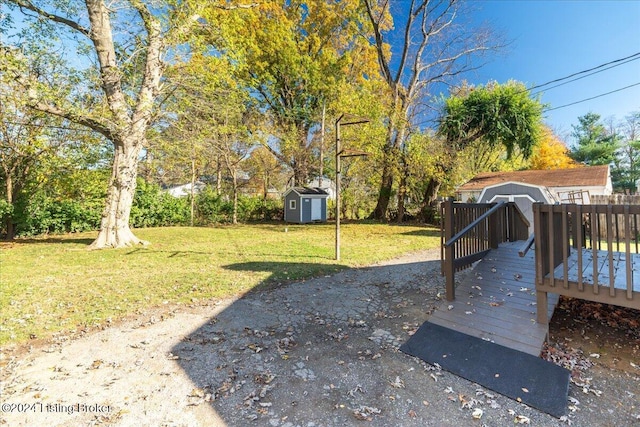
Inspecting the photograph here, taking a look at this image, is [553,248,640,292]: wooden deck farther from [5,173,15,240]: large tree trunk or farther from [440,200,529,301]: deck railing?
[5,173,15,240]: large tree trunk

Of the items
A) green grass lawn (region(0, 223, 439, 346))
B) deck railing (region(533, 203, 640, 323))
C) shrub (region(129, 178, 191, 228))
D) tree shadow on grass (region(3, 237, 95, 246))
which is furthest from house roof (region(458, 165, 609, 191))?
tree shadow on grass (region(3, 237, 95, 246))

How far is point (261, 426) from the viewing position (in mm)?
2078

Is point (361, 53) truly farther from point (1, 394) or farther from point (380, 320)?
point (1, 394)

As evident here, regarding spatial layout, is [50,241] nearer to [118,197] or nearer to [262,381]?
[118,197]

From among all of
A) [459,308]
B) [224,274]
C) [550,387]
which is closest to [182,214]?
[224,274]

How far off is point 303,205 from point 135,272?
12.7 m

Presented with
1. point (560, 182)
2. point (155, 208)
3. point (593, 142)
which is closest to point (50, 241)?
point (155, 208)

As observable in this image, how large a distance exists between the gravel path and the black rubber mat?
97mm

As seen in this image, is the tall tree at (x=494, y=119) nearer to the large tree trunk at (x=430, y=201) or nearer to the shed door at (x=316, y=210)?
the large tree trunk at (x=430, y=201)

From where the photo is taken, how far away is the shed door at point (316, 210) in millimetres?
19053

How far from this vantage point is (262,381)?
259cm

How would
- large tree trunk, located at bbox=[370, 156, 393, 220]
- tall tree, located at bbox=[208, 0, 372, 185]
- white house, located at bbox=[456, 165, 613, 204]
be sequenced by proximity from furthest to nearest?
1. tall tree, located at bbox=[208, 0, 372, 185]
2. large tree trunk, located at bbox=[370, 156, 393, 220]
3. white house, located at bbox=[456, 165, 613, 204]

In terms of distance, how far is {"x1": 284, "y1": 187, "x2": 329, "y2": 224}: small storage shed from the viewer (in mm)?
18328

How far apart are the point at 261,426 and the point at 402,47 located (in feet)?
72.3
